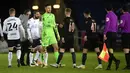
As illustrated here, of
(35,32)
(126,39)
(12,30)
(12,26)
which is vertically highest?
(12,26)

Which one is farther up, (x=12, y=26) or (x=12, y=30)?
(x=12, y=26)

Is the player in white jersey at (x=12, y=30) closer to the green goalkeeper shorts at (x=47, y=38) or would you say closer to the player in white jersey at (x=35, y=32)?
the player in white jersey at (x=35, y=32)

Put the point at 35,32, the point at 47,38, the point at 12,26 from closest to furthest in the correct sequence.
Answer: the point at 47,38 < the point at 12,26 < the point at 35,32

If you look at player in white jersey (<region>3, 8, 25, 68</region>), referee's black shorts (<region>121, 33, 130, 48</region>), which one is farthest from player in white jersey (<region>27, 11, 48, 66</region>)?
referee's black shorts (<region>121, 33, 130, 48</region>)

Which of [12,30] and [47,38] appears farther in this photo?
[12,30]

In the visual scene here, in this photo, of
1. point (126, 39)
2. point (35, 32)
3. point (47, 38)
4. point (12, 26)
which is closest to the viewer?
point (126, 39)

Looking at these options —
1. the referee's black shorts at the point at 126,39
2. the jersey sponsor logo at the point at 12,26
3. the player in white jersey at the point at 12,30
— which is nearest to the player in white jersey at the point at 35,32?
the player in white jersey at the point at 12,30

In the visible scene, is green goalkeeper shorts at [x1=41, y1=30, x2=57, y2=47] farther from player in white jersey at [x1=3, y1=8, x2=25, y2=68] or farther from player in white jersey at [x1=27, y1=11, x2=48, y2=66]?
player in white jersey at [x1=27, y1=11, x2=48, y2=66]

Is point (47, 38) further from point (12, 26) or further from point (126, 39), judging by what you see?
point (126, 39)

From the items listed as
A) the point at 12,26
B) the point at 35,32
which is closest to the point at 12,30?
the point at 12,26

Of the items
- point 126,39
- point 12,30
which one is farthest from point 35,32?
point 126,39

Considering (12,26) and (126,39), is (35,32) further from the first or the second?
(126,39)

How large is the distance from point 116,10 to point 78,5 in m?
3.57

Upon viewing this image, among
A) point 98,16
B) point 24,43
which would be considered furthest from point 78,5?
point 24,43
